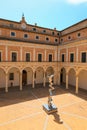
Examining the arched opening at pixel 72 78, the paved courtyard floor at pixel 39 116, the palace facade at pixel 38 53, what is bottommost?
the paved courtyard floor at pixel 39 116

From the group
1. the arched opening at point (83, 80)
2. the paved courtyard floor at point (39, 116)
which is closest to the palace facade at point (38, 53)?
the arched opening at point (83, 80)

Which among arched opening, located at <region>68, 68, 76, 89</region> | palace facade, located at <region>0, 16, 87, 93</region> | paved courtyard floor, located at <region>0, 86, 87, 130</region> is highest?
palace facade, located at <region>0, 16, 87, 93</region>

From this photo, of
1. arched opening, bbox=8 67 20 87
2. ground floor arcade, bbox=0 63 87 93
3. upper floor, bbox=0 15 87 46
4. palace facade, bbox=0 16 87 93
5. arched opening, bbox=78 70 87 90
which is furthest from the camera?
arched opening, bbox=8 67 20 87

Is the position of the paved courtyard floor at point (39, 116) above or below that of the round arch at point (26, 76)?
below

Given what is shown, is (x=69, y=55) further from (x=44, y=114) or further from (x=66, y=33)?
(x=44, y=114)

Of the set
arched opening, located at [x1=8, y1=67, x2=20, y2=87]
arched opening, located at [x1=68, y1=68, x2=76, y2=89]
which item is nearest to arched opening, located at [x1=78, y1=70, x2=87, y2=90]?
arched opening, located at [x1=68, y1=68, x2=76, y2=89]

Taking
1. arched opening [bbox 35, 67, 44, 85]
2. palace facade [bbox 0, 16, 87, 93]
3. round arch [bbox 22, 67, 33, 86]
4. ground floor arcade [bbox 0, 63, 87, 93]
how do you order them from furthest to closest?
arched opening [bbox 35, 67, 44, 85] < round arch [bbox 22, 67, 33, 86] < ground floor arcade [bbox 0, 63, 87, 93] < palace facade [bbox 0, 16, 87, 93]

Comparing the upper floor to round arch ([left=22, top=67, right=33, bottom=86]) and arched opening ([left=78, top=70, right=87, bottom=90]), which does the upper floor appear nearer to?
round arch ([left=22, top=67, right=33, bottom=86])

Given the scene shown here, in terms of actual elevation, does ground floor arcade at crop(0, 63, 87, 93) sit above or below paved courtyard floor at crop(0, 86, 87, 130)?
above

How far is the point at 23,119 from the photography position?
36.1 feet

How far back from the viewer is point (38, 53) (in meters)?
23.7

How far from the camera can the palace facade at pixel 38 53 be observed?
784 inches

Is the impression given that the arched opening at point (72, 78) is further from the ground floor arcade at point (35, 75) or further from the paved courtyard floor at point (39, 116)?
the paved courtyard floor at point (39, 116)

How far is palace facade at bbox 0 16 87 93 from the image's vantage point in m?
19.9
